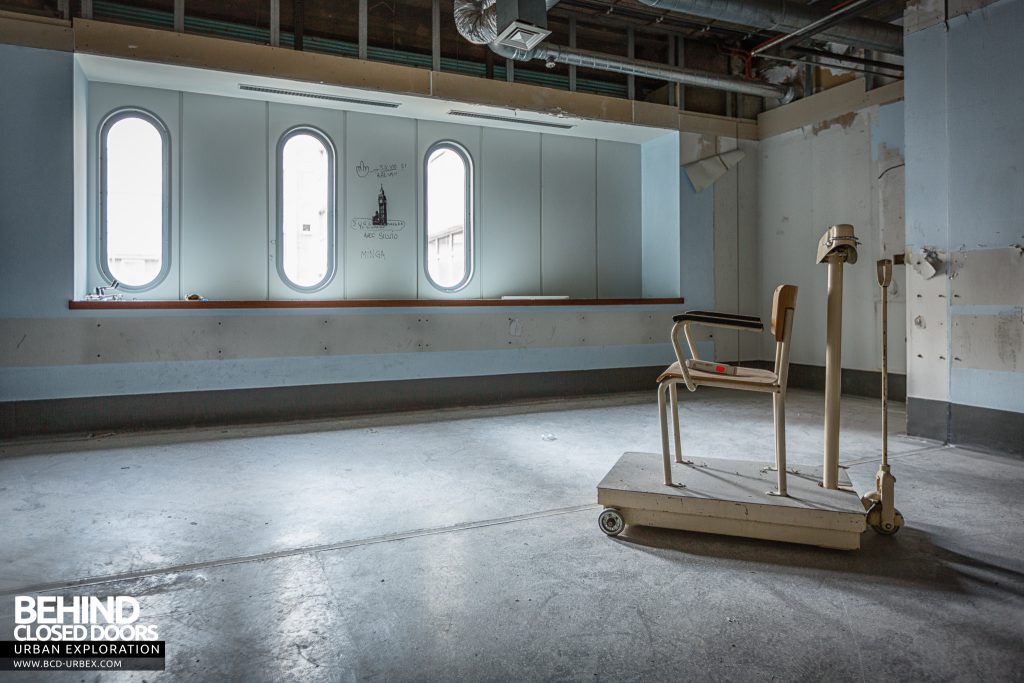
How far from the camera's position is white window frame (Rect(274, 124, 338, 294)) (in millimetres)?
5352

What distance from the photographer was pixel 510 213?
20.7ft

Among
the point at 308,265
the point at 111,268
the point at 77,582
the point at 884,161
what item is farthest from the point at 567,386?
the point at 77,582

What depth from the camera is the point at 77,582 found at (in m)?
2.01

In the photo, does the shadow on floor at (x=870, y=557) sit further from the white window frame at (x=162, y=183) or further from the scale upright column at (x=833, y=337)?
the white window frame at (x=162, y=183)

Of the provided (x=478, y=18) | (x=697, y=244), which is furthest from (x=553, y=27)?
(x=697, y=244)

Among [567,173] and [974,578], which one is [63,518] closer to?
[974,578]

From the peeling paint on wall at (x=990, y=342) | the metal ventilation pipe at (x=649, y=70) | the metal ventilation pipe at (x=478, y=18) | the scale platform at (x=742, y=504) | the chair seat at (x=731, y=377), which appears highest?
the metal ventilation pipe at (x=649, y=70)

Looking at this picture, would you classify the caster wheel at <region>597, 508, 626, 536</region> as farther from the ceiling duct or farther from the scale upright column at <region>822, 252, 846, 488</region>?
the ceiling duct

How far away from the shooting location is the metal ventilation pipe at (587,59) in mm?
4762

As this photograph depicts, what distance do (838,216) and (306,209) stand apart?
210 inches

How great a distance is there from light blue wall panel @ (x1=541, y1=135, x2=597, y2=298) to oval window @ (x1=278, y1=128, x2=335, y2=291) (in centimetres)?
227

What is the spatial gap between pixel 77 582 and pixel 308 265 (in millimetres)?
3820

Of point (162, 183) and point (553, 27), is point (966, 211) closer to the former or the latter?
point (553, 27)

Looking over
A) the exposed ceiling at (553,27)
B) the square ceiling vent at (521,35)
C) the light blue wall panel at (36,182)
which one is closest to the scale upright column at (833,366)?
the square ceiling vent at (521,35)
